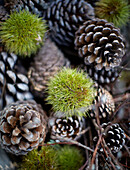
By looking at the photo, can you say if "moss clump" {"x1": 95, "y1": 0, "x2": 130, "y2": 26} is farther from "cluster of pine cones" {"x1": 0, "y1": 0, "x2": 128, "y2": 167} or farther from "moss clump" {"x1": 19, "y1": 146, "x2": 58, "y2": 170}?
"moss clump" {"x1": 19, "y1": 146, "x2": 58, "y2": 170}

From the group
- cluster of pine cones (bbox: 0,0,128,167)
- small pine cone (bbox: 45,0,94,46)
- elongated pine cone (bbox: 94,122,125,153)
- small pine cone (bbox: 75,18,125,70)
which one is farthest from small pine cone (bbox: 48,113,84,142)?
small pine cone (bbox: 45,0,94,46)

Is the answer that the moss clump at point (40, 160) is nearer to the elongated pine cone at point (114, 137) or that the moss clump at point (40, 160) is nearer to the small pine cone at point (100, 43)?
the elongated pine cone at point (114, 137)

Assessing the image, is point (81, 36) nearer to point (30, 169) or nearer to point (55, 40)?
point (55, 40)

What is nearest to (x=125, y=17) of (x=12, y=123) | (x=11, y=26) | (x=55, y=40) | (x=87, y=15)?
(x=87, y=15)

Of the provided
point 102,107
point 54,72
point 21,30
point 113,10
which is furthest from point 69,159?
point 113,10

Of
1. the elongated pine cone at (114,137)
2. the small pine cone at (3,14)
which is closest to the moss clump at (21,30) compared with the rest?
the small pine cone at (3,14)
